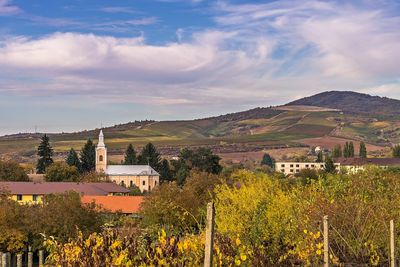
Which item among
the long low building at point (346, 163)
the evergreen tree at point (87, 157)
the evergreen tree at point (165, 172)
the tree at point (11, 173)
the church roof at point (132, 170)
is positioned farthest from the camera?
the long low building at point (346, 163)

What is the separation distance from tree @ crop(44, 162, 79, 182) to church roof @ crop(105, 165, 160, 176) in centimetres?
2083

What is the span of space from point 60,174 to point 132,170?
30.5m

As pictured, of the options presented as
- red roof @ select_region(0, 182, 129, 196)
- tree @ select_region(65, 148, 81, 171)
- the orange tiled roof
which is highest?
tree @ select_region(65, 148, 81, 171)

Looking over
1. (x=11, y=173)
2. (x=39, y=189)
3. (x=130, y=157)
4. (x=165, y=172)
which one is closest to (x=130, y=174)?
(x=130, y=157)

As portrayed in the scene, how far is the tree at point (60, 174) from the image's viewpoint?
87.8 m

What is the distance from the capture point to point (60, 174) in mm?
88062

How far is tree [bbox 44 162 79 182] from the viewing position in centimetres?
8779

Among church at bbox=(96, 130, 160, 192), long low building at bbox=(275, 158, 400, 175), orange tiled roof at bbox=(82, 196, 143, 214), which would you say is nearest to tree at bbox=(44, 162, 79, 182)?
church at bbox=(96, 130, 160, 192)

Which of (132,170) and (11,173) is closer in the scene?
(11,173)

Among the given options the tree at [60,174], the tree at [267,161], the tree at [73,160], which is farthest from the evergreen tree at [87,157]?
the tree at [267,161]

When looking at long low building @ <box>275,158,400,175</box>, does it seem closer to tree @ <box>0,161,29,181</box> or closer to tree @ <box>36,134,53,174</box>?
tree @ <box>36,134,53,174</box>

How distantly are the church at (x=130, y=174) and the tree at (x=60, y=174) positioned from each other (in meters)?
18.8

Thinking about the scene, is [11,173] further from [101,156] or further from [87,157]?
[101,156]

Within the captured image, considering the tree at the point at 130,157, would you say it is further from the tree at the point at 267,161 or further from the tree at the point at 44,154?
the tree at the point at 267,161
